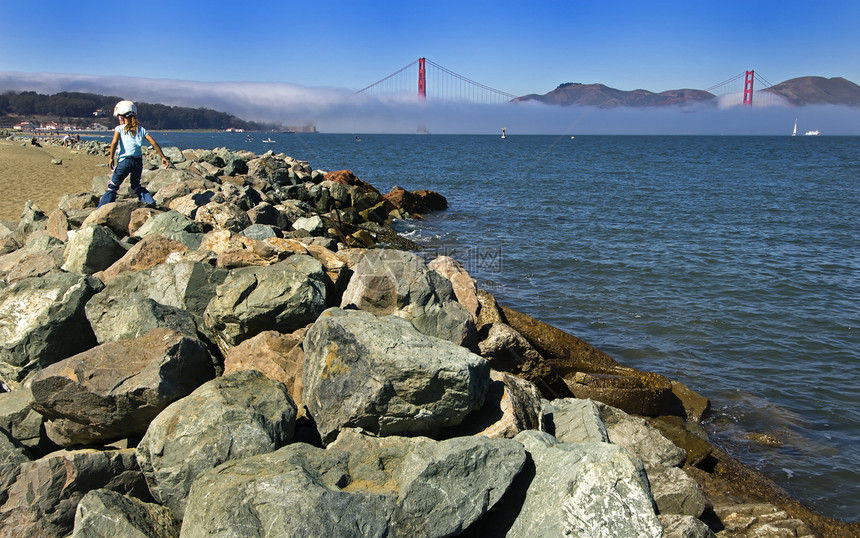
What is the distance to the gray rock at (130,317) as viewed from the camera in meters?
4.96

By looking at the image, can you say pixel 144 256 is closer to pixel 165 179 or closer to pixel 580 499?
pixel 580 499

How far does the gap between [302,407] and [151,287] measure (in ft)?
7.75

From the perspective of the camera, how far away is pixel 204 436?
360 cm

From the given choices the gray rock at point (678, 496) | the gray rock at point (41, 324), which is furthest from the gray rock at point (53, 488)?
the gray rock at point (678, 496)

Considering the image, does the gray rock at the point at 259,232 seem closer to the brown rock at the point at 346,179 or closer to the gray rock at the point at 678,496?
the gray rock at the point at 678,496

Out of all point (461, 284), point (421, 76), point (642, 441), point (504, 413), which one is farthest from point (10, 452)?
point (421, 76)

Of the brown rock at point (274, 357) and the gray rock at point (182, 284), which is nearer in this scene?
the brown rock at point (274, 357)

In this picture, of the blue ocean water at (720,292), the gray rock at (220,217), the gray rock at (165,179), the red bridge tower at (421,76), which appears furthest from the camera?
the red bridge tower at (421,76)

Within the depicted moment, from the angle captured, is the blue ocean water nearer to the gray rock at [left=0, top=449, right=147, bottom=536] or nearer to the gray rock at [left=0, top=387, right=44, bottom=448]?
the gray rock at [left=0, top=449, right=147, bottom=536]

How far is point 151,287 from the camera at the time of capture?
5.82 m

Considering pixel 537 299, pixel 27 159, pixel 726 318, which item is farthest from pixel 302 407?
pixel 27 159

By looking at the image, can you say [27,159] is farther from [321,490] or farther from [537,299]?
[321,490]

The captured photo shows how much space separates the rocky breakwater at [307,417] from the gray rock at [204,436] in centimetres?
1

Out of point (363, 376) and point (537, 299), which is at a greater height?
point (363, 376)
